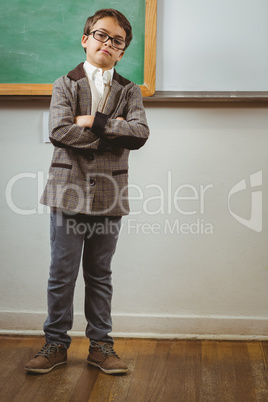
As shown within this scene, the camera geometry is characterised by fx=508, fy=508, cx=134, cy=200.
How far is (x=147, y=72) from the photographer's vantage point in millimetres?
2018

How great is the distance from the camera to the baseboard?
2137 mm

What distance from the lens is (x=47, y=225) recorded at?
216 centimetres

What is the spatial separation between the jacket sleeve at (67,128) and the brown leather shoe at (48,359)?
0.71 m

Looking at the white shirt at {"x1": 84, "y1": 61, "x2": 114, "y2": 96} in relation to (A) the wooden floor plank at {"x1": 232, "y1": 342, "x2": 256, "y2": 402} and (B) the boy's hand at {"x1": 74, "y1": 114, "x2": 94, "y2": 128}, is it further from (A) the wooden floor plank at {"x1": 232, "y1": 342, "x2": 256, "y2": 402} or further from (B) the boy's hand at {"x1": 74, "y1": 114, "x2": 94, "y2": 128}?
(A) the wooden floor plank at {"x1": 232, "y1": 342, "x2": 256, "y2": 402}

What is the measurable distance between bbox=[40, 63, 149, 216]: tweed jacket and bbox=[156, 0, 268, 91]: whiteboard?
357 millimetres

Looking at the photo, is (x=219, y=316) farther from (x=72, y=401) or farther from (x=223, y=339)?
(x=72, y=401)

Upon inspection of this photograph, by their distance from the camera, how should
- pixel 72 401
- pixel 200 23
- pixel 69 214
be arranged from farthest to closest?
pixel 200 23, pixel 69 214, pixel 72 401

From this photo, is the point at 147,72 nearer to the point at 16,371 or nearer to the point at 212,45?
the point at 212,45

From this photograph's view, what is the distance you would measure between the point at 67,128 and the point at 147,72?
539 mm

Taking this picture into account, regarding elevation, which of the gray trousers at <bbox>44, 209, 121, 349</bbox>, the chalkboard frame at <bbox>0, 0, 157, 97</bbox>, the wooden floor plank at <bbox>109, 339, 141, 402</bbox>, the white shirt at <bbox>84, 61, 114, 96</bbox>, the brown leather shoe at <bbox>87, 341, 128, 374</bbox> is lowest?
the wooden floor plank at <bbox>109, 339, 141, 402</bbox>

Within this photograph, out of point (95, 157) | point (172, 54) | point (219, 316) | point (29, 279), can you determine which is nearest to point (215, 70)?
point (172, 54)

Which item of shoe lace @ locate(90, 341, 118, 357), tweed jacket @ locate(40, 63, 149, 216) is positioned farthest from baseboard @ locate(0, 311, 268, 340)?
tweed jacket @ locate(40, 63, 149, 216)

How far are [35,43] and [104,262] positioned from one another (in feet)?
3.04

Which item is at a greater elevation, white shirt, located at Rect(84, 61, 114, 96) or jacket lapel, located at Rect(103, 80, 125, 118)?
white shirt, located at Rect(84, 61, 114, 96)
